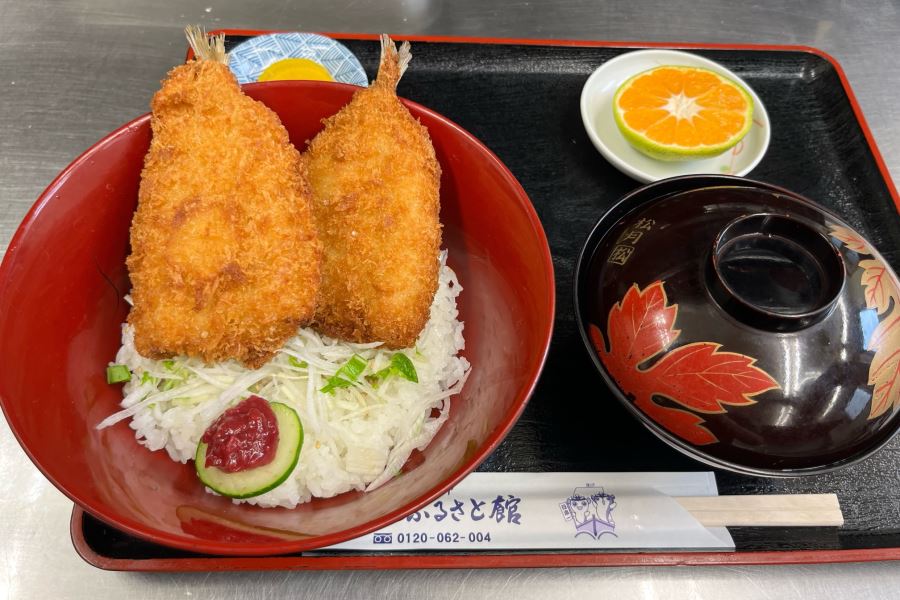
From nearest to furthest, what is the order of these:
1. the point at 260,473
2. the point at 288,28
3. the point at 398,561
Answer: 1. the point at 260,473
2. the point at 398,561
3. the point at 288,28

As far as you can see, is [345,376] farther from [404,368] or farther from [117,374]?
[117,374]

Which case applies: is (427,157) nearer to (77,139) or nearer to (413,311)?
(413,311)

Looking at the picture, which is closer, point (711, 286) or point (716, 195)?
point (711, 286)

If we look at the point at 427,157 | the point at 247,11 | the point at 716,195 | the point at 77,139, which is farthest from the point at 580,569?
the point at 247,11

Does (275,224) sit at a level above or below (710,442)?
above

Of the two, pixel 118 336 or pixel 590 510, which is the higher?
pixel 118 336

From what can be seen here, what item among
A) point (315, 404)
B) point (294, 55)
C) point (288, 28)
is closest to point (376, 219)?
point (315, 404)
